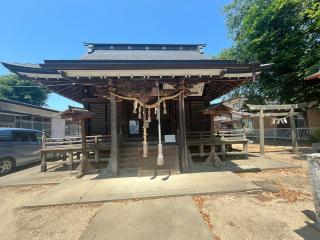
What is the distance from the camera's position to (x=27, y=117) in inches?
828

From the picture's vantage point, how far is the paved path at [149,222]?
11.8 feet

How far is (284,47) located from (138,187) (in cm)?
1806

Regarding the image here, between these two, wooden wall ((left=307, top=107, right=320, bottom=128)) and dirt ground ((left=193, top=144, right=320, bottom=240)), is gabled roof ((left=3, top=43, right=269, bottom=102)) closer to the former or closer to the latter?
dirt ground ((left=193, top=144, right=320, bottom=240))

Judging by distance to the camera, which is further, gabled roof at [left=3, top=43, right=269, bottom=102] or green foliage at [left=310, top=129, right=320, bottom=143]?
green foliage at [left=310, top=129, right=320, bottom=143]

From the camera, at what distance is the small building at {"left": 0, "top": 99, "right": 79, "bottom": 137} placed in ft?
57.5

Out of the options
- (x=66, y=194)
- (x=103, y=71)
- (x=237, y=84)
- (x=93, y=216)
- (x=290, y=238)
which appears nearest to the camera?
(x=290, y=238)

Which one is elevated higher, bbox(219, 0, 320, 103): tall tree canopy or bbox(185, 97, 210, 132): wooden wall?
bbox(219, 0, 320, 103): tall tree canopy

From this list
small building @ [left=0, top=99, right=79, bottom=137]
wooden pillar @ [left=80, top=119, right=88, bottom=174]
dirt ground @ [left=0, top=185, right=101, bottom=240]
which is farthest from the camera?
small building @ [left=0, top=99, right=79, bottom=137]

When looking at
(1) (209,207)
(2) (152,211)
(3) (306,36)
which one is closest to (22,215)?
(2) (152,211)

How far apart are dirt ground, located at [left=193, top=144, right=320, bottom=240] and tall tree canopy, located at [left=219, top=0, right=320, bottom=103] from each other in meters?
11.8

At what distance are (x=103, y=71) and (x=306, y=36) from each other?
1761cm

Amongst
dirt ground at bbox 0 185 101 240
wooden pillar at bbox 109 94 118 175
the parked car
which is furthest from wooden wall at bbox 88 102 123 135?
dirt ground at bbox 0 185 101 240

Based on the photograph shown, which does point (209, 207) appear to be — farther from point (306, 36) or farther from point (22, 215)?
point (306, 36)

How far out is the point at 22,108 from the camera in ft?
62.9
